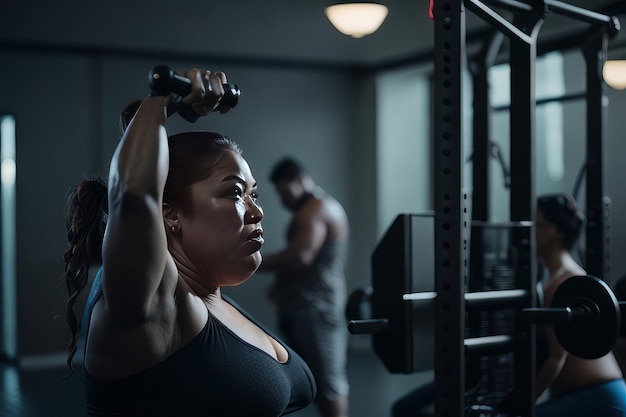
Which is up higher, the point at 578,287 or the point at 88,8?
the point at 88,8

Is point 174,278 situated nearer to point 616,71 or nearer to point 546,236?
point 546,236

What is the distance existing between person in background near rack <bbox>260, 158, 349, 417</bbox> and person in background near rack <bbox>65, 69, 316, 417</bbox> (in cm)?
240

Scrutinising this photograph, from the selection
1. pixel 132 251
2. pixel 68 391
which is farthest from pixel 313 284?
pixel 132 251

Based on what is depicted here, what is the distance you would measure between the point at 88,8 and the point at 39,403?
2732 mm

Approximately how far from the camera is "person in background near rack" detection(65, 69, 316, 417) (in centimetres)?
115

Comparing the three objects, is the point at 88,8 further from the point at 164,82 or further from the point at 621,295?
the point at 164,82

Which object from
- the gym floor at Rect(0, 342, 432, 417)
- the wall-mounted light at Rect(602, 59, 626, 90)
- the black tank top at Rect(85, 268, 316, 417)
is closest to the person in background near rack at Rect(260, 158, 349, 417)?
the gym floor at Rect(0, 342, 432, 417)

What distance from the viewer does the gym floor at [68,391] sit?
4.91m

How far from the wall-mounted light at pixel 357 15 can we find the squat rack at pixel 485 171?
187 centimetres

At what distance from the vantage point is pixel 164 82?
4.03ft

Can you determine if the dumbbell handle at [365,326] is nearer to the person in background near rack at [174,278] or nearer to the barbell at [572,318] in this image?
the barbell at [572,318]

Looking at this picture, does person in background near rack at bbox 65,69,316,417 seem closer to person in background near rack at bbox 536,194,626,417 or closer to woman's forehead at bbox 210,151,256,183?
woman's forehead at bbox 210,151,256,183

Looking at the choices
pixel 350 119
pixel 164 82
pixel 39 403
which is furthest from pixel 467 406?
pixel 350 119

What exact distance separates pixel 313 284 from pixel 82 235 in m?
2.75
